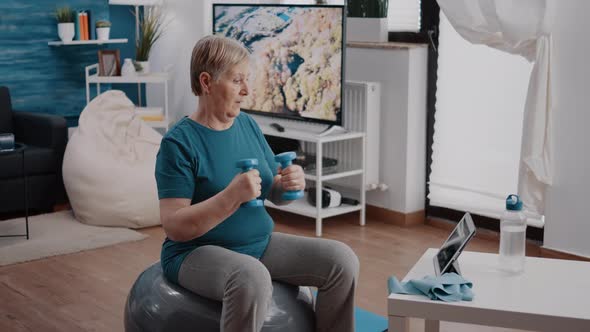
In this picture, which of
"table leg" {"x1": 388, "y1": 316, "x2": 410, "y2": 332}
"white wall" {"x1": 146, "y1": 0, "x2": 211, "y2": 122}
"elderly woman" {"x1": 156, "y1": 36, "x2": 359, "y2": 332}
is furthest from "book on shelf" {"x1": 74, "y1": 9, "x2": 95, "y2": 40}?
"table leg" {"x1": 388, "y1": 316, "x2": 410, "y2": 332}

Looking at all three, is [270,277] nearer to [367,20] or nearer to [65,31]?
[367,20]

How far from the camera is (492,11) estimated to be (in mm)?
4180

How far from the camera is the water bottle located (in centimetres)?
250

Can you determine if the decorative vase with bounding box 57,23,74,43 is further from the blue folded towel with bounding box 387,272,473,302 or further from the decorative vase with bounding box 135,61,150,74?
the blue folded towel with bounding box 387,272,473,302

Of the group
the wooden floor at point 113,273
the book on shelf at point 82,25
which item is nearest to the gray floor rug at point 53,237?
the wooden floor at point 113,273

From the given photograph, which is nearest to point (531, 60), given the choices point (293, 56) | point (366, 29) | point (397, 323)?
point (366, 29)

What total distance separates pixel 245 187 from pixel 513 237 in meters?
0.78

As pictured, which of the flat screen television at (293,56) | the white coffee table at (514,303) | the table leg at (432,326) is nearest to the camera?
the white coffee table at (514,303)

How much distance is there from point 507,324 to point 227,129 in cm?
98

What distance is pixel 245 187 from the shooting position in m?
2.36

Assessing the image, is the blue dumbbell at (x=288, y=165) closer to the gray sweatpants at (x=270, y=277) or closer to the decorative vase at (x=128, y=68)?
the gray sweatpants at (x=270, y=277)

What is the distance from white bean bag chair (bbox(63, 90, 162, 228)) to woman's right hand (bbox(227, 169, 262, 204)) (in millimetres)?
2560

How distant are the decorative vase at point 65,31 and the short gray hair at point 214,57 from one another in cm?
337

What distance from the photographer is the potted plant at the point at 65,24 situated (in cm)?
568
